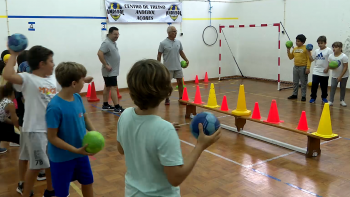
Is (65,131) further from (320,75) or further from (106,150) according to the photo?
(320,75)

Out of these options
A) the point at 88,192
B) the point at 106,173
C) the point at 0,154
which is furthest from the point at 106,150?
the point at 88,192

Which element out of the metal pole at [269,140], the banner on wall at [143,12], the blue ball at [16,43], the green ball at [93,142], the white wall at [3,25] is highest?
the banner on wall at [143,12]

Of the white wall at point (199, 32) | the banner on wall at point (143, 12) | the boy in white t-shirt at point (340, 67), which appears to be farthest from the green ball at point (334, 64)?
the banner on wall at point (143, 12)

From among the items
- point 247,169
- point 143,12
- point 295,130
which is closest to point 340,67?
point 295,130

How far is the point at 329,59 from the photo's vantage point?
6.99 metres

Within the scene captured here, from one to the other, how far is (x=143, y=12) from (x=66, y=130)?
8036 mm

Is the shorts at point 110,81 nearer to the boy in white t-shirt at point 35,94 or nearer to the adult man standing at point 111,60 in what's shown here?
the adult man standing at point 111,60

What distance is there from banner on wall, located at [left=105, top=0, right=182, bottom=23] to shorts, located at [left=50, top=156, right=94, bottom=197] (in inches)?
290

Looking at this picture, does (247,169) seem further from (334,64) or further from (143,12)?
Result: (143,12)

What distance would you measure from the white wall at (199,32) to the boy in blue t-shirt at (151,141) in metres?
7.48

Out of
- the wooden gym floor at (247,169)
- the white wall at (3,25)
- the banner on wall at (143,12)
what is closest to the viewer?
the wooden gym floor at (247,169)

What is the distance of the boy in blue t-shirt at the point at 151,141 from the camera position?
1.40 meters

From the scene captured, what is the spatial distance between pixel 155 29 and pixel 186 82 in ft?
6.83

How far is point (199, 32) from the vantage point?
11172 millimetres
